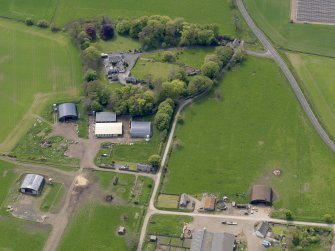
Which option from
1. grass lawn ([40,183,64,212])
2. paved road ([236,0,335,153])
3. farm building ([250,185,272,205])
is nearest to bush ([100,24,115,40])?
paved road ([236,0,335,153])

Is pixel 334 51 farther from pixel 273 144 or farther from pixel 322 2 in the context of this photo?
pixel 273 144

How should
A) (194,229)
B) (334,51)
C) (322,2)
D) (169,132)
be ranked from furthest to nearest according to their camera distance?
(322,2)
(334,51)
(169,132)
(194,229)

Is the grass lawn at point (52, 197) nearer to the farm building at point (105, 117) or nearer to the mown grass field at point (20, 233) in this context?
the mown grass field at point (20, 233)

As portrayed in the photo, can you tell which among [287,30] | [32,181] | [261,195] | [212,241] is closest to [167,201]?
[212,241]

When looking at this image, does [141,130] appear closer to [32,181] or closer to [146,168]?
[146,168]

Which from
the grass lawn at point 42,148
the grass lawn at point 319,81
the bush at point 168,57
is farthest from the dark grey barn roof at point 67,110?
the grass lawn at point 319,81

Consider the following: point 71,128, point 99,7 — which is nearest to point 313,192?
point 71,128
